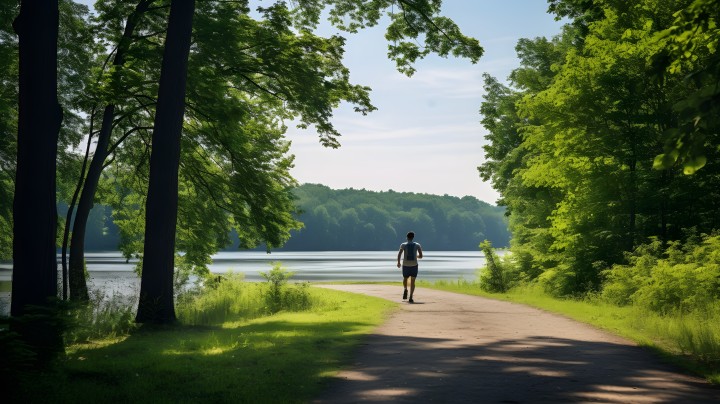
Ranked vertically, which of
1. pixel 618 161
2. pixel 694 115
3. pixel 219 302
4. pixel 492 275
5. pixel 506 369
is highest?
pixel 618 161

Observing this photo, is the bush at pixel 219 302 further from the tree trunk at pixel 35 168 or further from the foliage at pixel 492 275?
the foliage at pixel 492 275

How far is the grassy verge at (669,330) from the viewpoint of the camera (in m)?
9.61

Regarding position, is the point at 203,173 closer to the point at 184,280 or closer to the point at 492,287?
the point at 184,280

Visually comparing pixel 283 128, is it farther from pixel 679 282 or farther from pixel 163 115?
pixel 679 282

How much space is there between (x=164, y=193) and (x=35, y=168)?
4.60m

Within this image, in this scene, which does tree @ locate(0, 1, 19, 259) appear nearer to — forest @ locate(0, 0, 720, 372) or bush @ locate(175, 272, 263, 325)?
forest @ locate(0, 0, 720, 372)

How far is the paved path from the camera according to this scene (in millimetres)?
7387

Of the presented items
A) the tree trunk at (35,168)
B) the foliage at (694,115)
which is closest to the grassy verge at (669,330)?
the foliage at (694,115)

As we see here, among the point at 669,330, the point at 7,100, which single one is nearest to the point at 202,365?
the point at 669,330

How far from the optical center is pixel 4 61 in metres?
21.8

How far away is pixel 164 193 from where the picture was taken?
1483cm

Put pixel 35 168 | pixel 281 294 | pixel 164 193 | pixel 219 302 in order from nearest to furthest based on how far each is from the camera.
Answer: pixel 35 168 < pixel 164 193 < pixel 281 294 < pixel 219 302

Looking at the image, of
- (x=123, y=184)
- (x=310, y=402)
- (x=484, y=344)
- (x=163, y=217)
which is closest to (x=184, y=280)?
(x=123, y=184)

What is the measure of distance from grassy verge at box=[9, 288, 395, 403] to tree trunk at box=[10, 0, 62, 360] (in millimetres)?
1310
